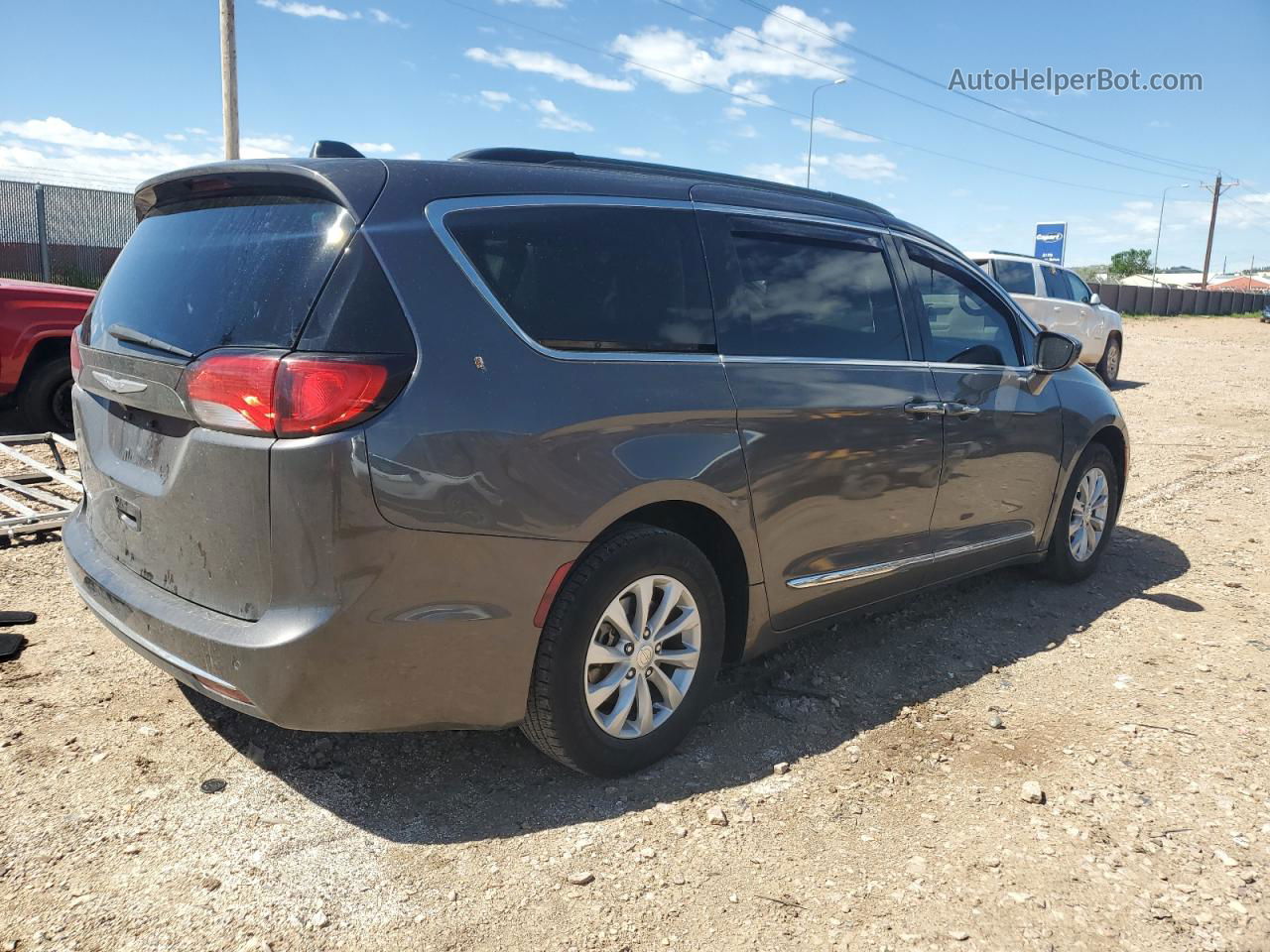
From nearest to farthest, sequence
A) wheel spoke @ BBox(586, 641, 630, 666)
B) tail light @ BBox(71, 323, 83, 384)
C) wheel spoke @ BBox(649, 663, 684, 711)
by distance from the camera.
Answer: wheel spoke @ BBox(586, 641, 630, 666) < wheel spoke @ BBox(649, 663, 684, 711) < tail light @ BBox(71, 323, 83, 384)

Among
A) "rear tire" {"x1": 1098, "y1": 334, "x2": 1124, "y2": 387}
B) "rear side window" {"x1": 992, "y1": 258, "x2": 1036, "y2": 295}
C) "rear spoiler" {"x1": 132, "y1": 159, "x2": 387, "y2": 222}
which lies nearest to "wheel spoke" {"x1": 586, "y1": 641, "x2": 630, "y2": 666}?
"rear spoiler" {"x1": 132, "y1": 159, "x2": 387, "y2": 222}

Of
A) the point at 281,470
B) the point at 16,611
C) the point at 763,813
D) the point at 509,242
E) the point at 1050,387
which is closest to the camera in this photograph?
the point at 281,470

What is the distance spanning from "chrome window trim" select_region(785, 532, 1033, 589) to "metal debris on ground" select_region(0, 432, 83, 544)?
3235 mm

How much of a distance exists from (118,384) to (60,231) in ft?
66.0

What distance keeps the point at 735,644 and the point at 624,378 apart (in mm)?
1108

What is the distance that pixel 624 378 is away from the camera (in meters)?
2.86

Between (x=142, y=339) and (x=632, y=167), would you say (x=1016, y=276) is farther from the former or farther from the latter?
(x=142, y=339)

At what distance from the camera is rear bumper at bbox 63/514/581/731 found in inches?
94.3

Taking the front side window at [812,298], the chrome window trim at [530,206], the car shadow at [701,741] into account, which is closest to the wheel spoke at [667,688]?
the car shadow at [701,741]

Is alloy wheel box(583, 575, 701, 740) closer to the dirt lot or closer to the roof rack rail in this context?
the dirt lot

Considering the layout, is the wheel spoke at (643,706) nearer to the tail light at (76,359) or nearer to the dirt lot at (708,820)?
the dirt lot at (708,820)

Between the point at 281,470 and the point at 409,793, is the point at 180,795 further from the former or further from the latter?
the point at 281,470

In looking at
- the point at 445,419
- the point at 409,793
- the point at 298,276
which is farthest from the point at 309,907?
the point at 298,276

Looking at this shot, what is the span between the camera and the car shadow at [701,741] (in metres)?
2.88
